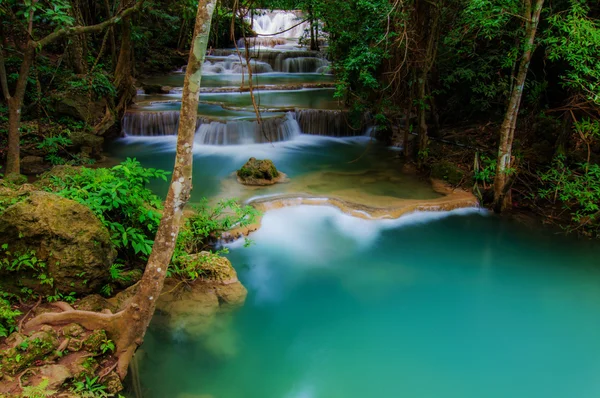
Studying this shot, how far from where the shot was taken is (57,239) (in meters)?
3.75

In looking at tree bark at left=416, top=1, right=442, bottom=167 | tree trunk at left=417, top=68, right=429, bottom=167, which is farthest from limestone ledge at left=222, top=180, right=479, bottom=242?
tree bark at left=416, top=1, right=442, bottom=167

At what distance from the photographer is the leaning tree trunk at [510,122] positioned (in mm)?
6387

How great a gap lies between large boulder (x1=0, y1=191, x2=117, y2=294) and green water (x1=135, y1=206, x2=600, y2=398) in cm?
119

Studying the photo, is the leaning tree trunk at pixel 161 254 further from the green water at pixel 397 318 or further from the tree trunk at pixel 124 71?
the tree trunk at pixel 124 71

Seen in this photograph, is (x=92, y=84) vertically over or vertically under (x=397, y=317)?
over

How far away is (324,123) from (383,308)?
786cm

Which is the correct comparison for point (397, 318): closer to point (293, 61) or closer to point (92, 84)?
point (92, 84)

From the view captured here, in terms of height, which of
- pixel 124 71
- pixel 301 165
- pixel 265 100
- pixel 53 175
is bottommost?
pixel 301 165

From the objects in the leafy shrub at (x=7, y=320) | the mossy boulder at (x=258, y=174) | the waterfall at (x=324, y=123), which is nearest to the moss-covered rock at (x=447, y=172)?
the mossy boulder at (x=258, y=174)

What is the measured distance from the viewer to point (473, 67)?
8984 mm

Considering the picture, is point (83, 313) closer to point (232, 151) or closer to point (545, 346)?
point (545, 346)

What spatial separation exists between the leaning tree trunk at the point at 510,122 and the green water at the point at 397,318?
0.53m

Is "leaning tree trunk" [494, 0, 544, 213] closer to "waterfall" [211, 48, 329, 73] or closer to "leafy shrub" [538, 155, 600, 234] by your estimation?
"leafy shrub" [538, 155, 600, 234]

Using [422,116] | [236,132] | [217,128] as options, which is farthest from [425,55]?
[217,128]
